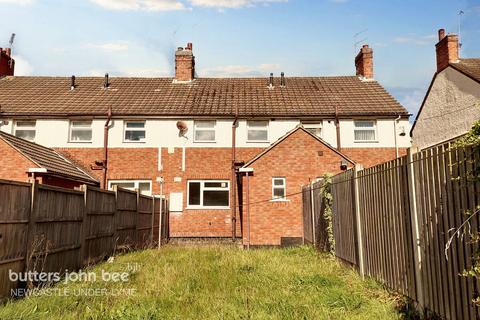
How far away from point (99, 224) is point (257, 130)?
1140 cm

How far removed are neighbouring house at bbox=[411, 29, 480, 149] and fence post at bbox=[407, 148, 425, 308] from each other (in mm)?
13323

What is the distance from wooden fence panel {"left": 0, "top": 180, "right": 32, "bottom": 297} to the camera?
5.58 m

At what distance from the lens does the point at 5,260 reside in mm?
5648

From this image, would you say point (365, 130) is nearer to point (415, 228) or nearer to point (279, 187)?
point (279, 187)

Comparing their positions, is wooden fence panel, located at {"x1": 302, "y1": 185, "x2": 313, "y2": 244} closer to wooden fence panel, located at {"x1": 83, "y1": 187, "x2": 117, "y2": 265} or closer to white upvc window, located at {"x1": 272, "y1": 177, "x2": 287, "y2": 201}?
white upvc window, located at {"x1": 272, "y1": 177, "x2": 287, "y2": 201}

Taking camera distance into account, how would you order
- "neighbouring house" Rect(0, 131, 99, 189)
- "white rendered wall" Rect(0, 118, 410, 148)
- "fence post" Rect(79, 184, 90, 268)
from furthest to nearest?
"white rendered wall" Rect(0, 118, 410, 148) < "neighbouring house" Rect(0, 131, 99, 189) < "fence post" Rect(79, 184, 90, 268)

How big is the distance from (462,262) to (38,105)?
68.3 feet

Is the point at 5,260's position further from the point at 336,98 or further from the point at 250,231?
the point at 336,98

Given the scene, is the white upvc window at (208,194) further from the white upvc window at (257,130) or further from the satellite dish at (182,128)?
the white upvc window at (257,130)

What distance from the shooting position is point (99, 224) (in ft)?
31.4

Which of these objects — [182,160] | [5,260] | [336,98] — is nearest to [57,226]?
[5,260]

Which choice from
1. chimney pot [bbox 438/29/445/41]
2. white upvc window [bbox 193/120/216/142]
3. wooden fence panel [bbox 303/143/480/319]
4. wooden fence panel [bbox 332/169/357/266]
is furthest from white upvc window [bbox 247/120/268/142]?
wooden fence panel [bbox 303/143/480/319]

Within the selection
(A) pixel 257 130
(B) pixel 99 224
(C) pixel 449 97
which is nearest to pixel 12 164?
(B) pixel 99 224

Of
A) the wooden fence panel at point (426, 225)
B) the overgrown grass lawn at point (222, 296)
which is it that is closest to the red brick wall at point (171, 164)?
the overgrown grass lawn at point (222, 296)
